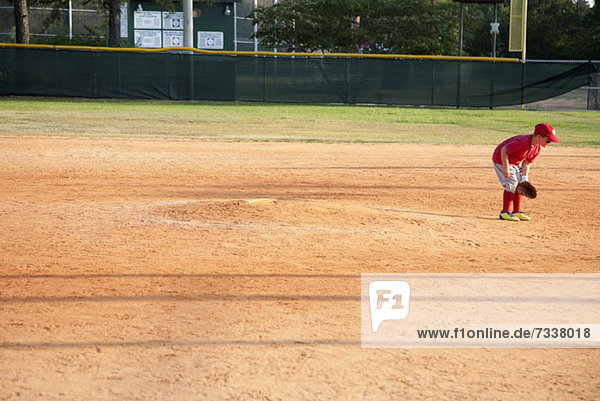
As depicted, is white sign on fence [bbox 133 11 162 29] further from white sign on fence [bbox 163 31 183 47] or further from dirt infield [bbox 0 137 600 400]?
dirt infield [bbox 0 137 600 400]

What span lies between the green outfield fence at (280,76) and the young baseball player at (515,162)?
18.7 m

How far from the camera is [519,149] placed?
7203 mm

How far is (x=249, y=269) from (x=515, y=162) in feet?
11.3

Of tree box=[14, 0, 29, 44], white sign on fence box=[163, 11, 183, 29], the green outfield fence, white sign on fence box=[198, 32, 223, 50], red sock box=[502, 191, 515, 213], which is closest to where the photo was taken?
red sock box=[502, 191, 515, 213]

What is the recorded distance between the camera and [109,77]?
26.2m

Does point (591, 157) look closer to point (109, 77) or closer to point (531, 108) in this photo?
point (531, 108)

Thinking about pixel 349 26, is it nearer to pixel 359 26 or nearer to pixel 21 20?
pixel 359 26

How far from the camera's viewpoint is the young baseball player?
715cm

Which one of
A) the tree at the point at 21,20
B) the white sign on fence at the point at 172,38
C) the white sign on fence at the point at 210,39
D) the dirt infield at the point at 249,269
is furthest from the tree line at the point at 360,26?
the dirt infield at the point at 249,269

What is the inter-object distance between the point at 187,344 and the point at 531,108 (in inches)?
976

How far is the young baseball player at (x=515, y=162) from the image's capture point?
7148 millimetres

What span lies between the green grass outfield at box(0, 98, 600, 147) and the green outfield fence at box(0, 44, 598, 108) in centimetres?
67

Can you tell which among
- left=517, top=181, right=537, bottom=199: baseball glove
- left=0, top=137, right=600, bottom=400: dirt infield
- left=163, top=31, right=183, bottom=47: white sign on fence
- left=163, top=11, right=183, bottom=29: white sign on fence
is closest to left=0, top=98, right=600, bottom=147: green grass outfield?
left=0, top=137, right=600, bottom=400: dirt infield

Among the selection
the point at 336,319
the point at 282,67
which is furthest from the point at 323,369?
the point at 282,67
